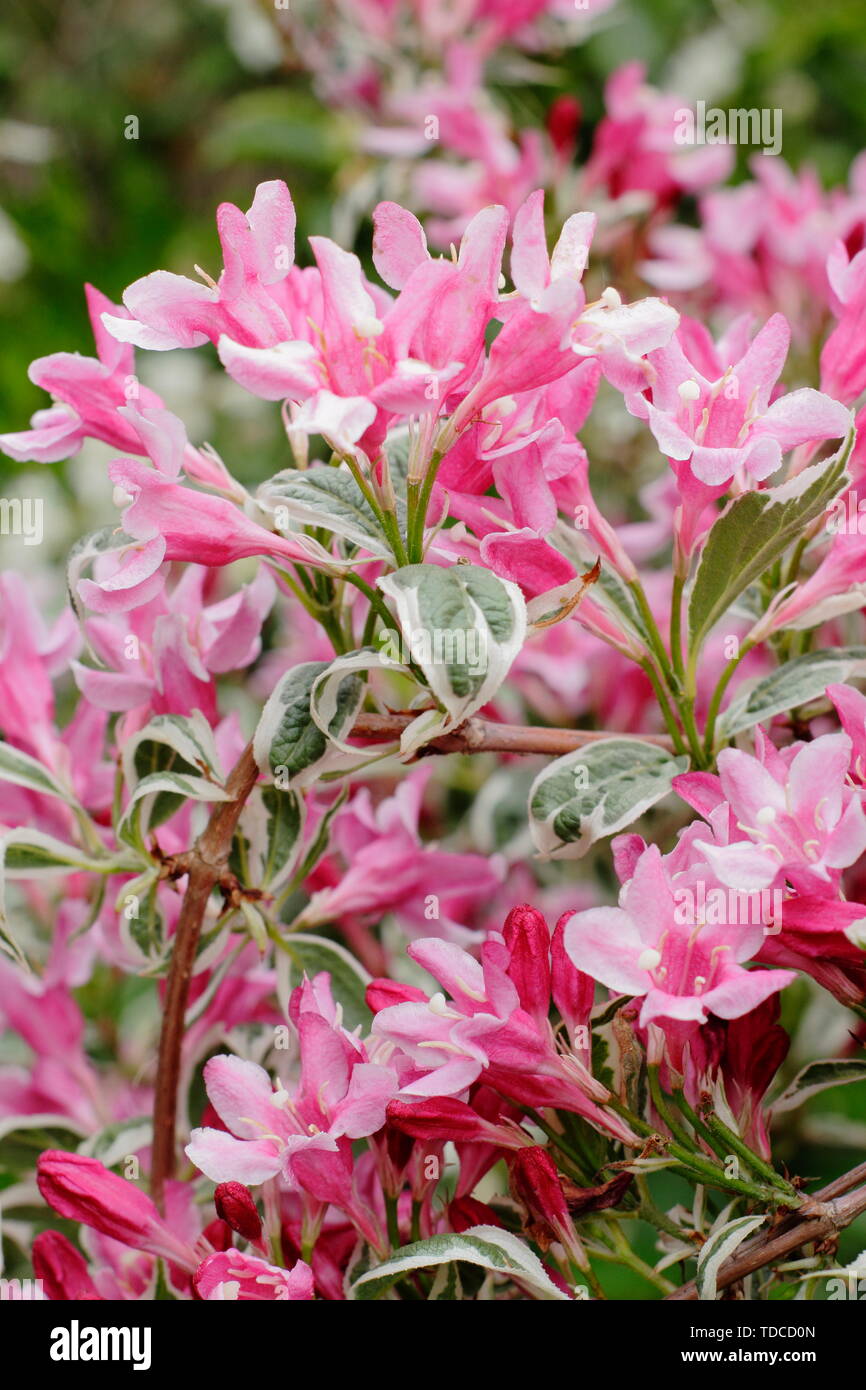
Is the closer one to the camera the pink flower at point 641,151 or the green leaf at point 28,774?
the green leaf at point 28,774

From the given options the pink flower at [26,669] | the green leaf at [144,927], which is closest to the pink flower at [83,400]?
the pink flower at [26,669]

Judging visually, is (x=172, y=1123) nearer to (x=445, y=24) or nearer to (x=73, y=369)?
(x=73, y=369)

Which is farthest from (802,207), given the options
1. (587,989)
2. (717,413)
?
(587,989)

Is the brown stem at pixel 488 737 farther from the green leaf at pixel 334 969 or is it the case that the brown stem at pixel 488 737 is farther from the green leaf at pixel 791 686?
the green leaf at pixel 334 969

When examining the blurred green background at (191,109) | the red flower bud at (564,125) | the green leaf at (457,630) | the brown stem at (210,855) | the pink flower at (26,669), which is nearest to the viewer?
the green leaf at (457,630)

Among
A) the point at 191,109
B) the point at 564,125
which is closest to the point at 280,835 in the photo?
the point at 564,125

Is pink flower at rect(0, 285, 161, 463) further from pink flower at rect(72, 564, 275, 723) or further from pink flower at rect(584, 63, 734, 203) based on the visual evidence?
pink flower at rect(584, 63, 734, 203)

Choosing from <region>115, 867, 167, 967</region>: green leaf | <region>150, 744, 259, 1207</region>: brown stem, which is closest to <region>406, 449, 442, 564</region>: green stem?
<region>150, 744, 259, 1207</region>: brown stem
